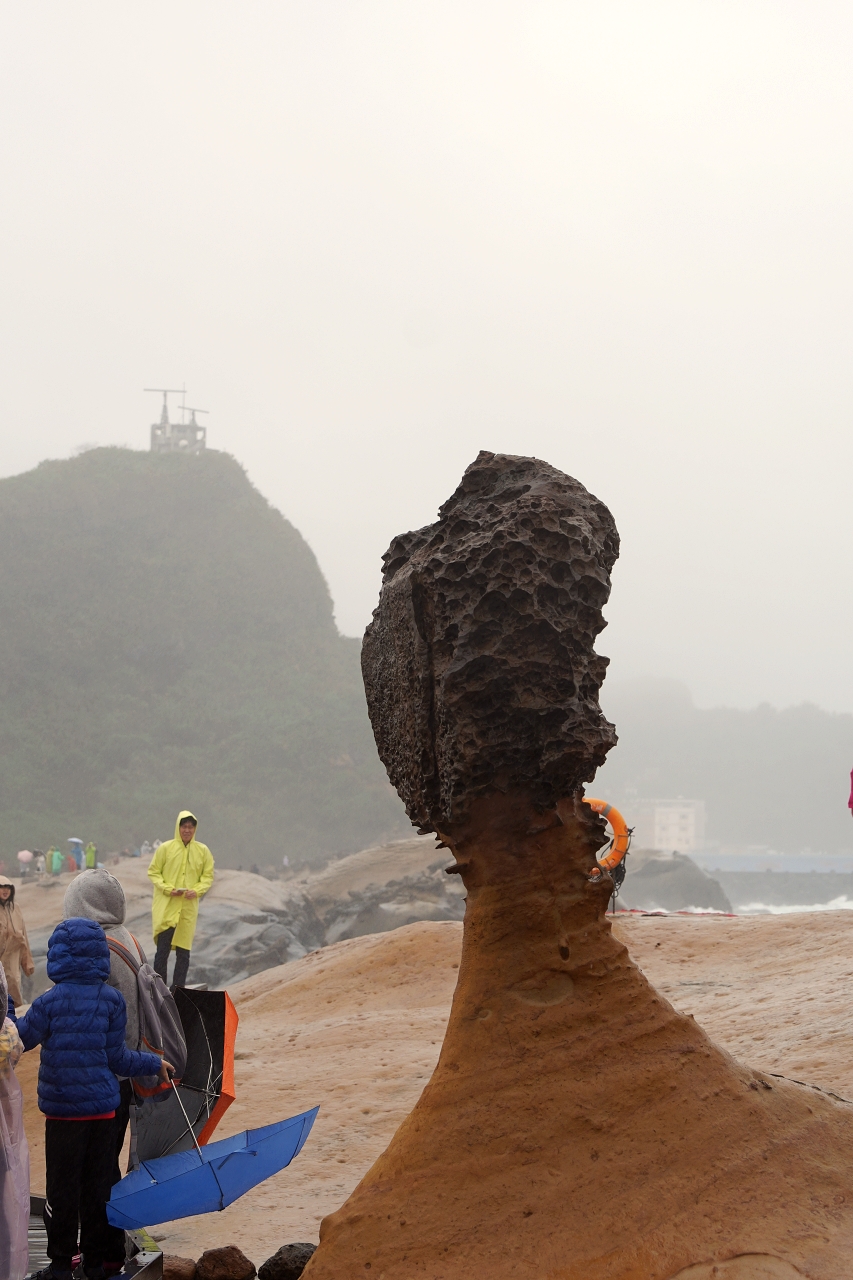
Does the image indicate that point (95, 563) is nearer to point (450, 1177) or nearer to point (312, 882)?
point (312, 882)

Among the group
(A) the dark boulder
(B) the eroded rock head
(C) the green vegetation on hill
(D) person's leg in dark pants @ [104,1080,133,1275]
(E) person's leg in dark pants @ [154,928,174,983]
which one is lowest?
(A) the dark boulder

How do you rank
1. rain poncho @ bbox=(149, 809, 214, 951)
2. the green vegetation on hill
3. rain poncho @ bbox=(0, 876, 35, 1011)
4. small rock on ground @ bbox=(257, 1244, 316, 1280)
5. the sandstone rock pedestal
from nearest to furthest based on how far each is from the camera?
the sandstone rock pedestal < small rock on ground @ bbox=(257, 1244, 316, 1280) < rain poncho @ bbox=(0, 876, 35, 1011) < rain poncho @ bbox=(149, 809, 214, 951) < the green vegetation on hill

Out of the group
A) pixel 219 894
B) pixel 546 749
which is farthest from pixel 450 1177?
pixel 219 894

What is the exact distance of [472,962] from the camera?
343cm

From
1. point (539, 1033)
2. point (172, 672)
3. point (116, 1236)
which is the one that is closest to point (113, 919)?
point (116, 1236)

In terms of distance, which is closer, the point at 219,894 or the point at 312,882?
the point at 219,894

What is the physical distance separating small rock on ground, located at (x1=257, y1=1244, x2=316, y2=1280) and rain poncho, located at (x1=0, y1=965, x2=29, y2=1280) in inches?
29.3

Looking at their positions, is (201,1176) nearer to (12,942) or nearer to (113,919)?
(113,919)

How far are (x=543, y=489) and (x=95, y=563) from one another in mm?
47391

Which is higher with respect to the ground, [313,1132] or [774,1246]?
[774,1246]

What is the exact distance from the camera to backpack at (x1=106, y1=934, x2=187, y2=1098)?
3.53 meters

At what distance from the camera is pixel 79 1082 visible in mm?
3182

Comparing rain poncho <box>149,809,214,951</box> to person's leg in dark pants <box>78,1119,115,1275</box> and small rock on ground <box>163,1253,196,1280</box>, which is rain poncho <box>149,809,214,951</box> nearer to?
small rock on ground <box>163,1253,196,1280</box>

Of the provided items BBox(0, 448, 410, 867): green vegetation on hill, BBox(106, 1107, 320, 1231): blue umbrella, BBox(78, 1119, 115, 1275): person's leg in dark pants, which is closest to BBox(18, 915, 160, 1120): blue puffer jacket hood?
BBox(78, 1119, 115, 1275): person's leg in dark pants
